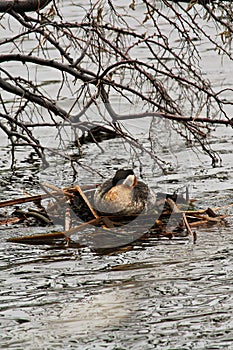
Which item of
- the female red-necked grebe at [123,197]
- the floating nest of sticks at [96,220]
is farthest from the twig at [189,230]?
the female red-necked grebe at [123,197]

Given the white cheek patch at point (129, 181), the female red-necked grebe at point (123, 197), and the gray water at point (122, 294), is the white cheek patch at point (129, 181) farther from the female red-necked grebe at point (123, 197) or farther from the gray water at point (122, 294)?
the gray water at point (122, 294)

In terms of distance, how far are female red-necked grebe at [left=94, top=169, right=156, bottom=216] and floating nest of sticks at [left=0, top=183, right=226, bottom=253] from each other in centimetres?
7

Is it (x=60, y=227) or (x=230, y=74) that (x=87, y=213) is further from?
(x=230, y=74)

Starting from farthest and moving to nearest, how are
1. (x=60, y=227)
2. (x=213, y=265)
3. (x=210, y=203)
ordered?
(x=210, y=203) < (x=60, y=227) < (x=213, y=265)

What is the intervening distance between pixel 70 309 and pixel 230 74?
30.5 ft

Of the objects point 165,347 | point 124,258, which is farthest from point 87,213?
point 165,347

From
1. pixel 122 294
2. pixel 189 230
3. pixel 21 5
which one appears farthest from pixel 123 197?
pixel 21 5

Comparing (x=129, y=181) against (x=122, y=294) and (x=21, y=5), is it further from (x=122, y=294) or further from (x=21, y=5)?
(x=21, y=5)

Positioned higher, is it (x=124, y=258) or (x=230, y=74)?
(x=230, y=74)

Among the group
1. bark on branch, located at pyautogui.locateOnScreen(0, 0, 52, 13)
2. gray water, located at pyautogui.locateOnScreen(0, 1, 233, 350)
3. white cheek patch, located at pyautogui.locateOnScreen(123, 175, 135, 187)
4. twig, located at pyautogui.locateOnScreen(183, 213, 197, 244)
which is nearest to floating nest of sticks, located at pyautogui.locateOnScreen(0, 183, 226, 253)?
twig, located at pyautogui.locateOnScreen(183, 213, 197, 244)

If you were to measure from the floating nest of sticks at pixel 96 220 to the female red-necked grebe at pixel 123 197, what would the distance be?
65 mm

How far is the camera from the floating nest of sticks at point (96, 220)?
759 centimetres

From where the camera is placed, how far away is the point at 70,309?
602 centimetres

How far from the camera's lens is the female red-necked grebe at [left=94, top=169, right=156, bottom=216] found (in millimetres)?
7840
